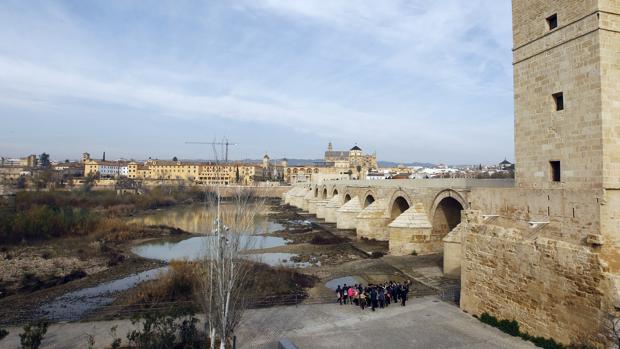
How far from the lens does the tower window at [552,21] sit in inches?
306

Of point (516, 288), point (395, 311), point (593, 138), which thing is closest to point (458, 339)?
point (516, 288)

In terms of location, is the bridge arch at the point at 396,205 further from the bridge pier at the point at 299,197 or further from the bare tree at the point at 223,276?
the bridge pier at the point at 299,197

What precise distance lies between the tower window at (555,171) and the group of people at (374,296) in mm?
4564

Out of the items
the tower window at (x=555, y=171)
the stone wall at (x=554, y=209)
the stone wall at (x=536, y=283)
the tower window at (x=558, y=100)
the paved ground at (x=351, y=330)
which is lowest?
the paved ground at (x=351, y=330)

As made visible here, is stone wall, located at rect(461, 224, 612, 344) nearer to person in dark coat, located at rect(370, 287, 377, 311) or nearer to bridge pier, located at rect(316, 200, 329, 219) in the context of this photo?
person in dark coat, located at rect(370, 287, 377, 311)

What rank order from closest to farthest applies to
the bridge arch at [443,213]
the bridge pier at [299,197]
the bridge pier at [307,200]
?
the bridge arch at [443,213]
the bridge pier at [307,200]
the bridge pier at [299,197]

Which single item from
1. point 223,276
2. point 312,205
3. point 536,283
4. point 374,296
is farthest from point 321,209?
point 223,276

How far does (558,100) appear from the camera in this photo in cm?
784

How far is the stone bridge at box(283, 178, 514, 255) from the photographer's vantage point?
16.3m

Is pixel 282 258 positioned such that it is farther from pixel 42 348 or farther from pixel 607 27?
pixel 607 27

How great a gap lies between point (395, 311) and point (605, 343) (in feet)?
15.0

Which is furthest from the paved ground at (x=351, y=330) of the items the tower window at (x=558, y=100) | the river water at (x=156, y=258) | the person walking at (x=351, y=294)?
the tower window at (x=558, y=100)

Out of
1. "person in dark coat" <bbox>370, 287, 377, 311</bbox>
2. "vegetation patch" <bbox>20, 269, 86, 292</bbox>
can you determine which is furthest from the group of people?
"vegetation patch" <bbox>20, 269, 86, 292</bbox>

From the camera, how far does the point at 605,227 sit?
6.60 m
